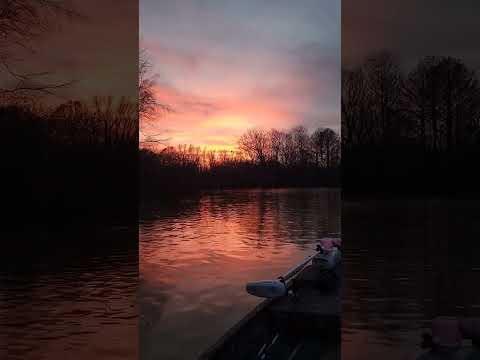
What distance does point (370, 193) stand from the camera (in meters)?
4.81

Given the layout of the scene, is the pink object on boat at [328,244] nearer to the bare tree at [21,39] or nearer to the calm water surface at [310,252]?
the calm water surface at [310,252]

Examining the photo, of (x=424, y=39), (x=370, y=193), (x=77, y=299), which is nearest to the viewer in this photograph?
(x=77, y=299)

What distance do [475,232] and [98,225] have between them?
15.1ft

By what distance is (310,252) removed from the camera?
19.8 ft

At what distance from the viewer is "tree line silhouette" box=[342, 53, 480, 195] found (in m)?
4.13

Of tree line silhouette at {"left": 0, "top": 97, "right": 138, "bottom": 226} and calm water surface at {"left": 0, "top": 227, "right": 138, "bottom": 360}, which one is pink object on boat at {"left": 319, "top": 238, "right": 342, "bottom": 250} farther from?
tree line silhouette at {"left": 0, "top": 97, "right": 138, "bottom": 226}

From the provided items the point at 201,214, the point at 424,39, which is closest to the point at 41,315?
the point at 424,39

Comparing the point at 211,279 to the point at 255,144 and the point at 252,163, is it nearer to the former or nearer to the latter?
the point at 252,163

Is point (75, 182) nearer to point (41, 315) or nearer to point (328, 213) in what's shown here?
point (41, 315)

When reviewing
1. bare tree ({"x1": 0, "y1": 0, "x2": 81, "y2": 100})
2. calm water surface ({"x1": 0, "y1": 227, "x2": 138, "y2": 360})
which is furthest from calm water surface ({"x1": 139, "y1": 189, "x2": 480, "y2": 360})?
bare tree ({"x1": 0, "y1": 0, "x2": 81, "y2": 100})

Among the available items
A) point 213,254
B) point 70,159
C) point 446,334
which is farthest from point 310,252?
point 446,334

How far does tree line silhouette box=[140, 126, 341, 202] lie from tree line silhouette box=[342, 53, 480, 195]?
5.61 ft

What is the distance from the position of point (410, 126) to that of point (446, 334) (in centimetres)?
275

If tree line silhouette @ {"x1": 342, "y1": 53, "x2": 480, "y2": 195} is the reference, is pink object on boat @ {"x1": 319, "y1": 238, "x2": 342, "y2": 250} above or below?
below
